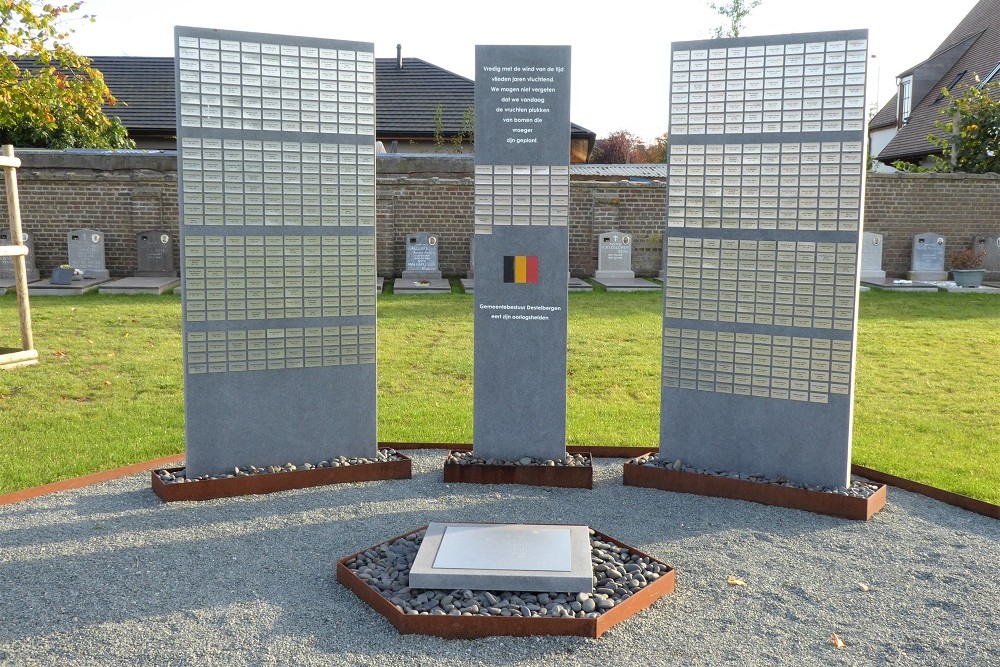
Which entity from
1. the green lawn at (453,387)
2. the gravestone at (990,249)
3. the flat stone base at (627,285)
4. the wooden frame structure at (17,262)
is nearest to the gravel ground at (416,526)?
the green lawn at (453,387)

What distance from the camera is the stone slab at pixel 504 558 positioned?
162 inches

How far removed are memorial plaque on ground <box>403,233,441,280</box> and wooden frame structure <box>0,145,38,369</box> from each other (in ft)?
33.1

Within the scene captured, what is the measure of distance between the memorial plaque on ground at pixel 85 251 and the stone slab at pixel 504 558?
52.4 ft

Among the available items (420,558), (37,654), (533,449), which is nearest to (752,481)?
(533,449)

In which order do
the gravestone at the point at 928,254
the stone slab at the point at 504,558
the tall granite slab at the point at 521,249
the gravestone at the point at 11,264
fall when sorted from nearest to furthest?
1. the stone slab at the point at 504,558
2. the tall granite slab at the point at 521,249
3. the gravestone at the point at 11,264
4. the gravestone at the point at 928,254

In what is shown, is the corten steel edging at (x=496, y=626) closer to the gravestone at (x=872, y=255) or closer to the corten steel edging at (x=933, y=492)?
the corten steel edging at (x=933, y=492)

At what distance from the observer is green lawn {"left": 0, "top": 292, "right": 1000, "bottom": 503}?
269 inches

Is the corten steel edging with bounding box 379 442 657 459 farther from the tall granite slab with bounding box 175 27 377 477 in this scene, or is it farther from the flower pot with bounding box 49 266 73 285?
the flower pot with bounding box 49 266 73 285

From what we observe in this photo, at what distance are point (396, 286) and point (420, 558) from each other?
43.5ft

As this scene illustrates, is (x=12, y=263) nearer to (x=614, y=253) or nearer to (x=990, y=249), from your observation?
(x=614, y=253)

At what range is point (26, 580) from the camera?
14.4 ft

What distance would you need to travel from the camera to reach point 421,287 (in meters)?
17.3

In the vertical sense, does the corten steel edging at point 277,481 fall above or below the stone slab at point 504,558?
below

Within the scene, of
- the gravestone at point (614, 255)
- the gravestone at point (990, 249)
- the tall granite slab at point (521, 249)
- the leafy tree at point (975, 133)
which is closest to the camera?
the tall granite slab at point (521, 249)
